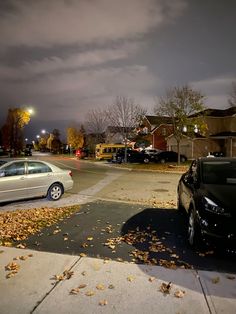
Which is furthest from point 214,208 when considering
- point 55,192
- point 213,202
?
point 55,192

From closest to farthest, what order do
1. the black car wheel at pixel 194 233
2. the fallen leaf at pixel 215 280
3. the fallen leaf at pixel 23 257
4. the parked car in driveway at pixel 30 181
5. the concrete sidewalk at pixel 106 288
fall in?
the concrete sidewalk at pixel 106 288 → the fallen leaf at pixel 215 280 → the fallen leaf at pixel 23 257 → the black car wheel at pixel 194 233 → the parked car in driveway at pixel 30 181

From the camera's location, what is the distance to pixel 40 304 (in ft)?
13.1

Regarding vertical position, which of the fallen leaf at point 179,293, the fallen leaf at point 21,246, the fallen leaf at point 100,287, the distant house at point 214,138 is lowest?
the fallen leaf at point 179,293

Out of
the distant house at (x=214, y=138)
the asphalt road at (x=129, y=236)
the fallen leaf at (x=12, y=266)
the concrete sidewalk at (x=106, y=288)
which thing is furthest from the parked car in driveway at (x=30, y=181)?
the distant house at (x=214, y=138)

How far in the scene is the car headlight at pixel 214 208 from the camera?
5.31 m

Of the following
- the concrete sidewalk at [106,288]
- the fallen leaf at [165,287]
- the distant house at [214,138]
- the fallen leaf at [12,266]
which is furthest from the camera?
the distant house at [214,138]

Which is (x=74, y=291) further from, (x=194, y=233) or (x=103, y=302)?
(x=194, y=233)

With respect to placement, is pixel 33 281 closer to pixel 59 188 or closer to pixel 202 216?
pixel 202 216

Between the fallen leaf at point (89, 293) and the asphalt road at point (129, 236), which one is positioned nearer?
the fallen leaf at point (89, 293)

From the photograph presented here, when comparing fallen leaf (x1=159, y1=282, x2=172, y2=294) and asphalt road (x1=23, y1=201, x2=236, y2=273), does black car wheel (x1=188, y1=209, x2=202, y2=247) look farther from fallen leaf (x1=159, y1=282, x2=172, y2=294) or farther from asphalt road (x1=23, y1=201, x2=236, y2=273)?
fallen leaf (x1=159, y1=282, x2=172, y2=294)

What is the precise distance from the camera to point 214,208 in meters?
5.46

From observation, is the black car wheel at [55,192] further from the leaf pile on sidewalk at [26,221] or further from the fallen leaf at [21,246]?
the fallen leaf at [21,246]

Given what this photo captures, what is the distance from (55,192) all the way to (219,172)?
6.40m

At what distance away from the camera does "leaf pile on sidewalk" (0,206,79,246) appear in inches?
271
